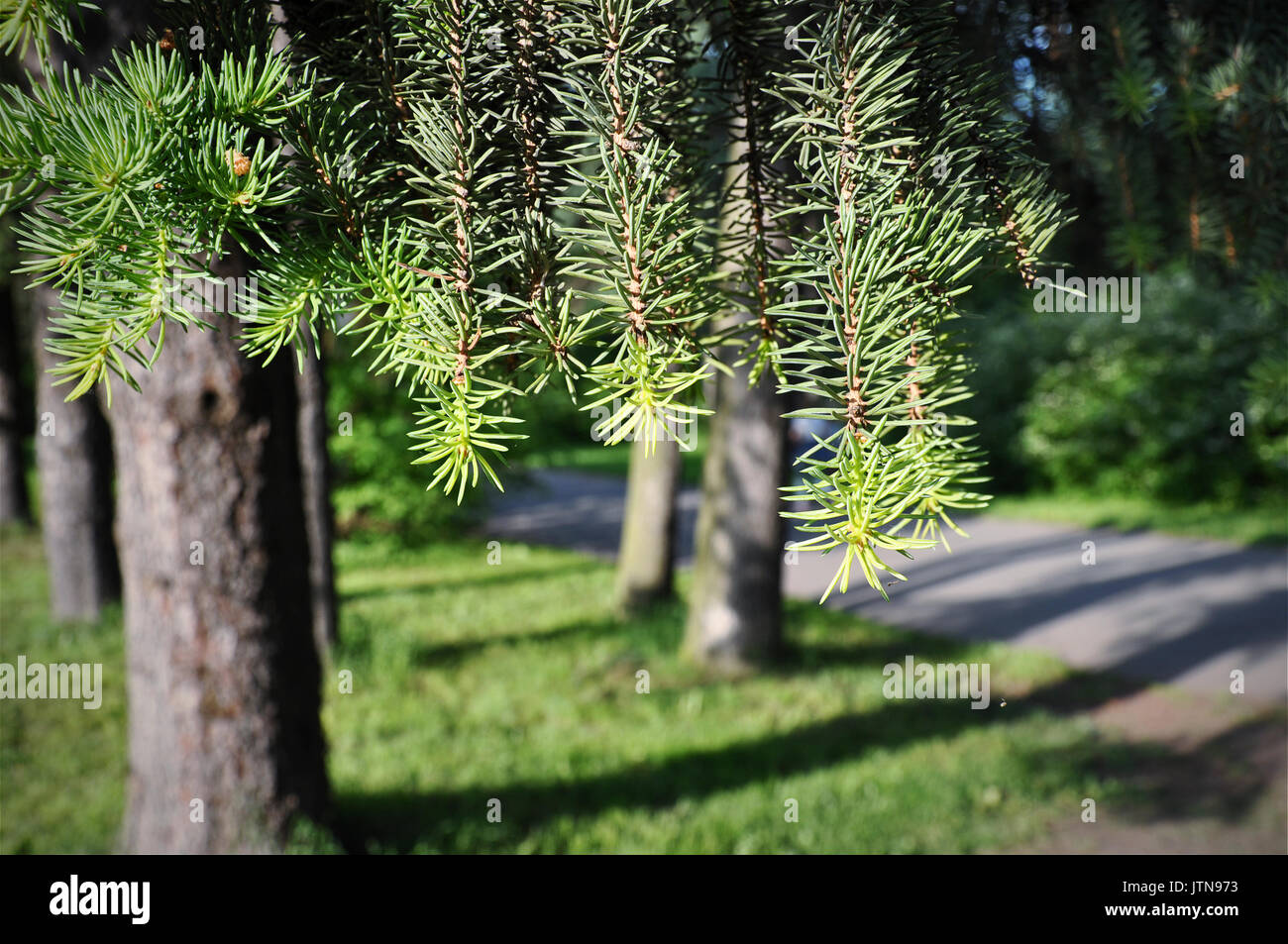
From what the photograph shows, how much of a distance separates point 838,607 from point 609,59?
29.9ft

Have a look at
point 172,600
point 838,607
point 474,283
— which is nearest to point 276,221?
point 474,283

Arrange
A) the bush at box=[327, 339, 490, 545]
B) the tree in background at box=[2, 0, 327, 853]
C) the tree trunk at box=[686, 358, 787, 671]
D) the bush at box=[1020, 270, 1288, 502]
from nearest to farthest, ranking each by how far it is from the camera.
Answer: the tree in background at box=[2, 0, 327, 853] → the tree trunk at box=[686, 358, 787, 671] → the bush at box=[327, 339, 490, 545] → the bush at box=[1020, 270, 1288, 502]

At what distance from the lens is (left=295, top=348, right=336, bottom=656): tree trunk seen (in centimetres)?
716

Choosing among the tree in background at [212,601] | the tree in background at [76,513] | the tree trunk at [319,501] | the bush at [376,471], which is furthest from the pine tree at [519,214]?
the bush at [376,471]

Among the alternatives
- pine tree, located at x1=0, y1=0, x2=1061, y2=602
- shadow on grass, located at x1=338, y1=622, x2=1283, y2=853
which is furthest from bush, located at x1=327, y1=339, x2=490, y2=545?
pine tree, located at x1=0, y1=0, x2=1061, y2=602

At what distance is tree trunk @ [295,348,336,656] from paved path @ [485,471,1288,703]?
11.3 feet

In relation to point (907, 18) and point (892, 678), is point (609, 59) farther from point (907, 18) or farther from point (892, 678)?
point (892, 678)

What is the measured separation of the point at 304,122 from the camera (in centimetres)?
92

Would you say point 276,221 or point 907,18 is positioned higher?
point 907,18

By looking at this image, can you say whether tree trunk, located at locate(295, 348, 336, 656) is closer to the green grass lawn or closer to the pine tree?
the green grass lawn

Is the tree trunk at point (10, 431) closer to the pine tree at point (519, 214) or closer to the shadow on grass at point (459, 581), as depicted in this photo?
the shadow on grass at point (459, 581)

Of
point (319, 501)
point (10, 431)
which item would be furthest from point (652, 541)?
point (10, 431)

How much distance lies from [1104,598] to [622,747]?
6303mm

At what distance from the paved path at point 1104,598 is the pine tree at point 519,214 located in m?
5.65
